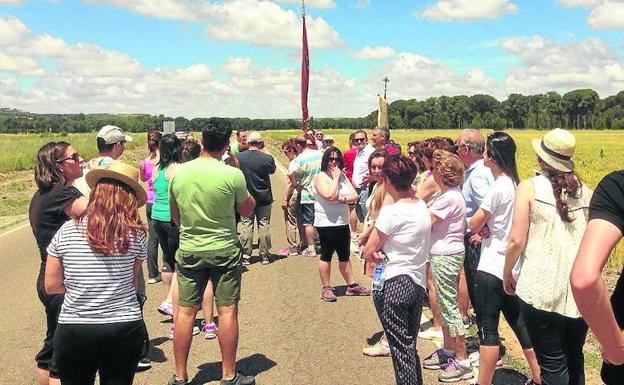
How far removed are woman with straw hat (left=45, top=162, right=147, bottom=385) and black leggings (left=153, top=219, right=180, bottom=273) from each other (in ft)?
9.59

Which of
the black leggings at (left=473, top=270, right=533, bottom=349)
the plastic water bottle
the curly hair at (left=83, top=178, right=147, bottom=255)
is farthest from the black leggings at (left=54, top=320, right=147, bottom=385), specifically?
the black leggings at (left=473, top=270, right=533, bottom=349)

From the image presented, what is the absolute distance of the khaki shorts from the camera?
4289mm

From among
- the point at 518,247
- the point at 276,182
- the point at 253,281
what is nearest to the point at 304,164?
the point at 253,281

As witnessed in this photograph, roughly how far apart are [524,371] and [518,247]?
1.79 m

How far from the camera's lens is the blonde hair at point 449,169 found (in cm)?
448

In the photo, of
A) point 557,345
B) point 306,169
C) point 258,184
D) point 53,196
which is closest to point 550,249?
point 557,345

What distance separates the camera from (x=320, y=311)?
6285mm

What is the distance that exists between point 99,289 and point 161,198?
136 inches

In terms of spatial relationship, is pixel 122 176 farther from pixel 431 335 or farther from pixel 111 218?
pixel 431 335

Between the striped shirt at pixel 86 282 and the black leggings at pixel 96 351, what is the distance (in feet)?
0.13

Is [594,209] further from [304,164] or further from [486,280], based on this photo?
[304,164]

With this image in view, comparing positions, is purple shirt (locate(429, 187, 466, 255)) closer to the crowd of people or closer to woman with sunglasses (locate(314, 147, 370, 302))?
the crowd of people

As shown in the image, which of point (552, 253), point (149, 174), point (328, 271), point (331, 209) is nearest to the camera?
point (552, 253)

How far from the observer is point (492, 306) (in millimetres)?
3926
